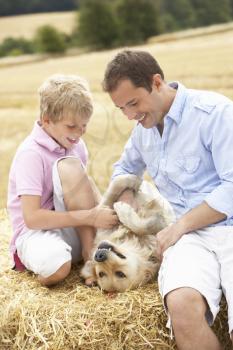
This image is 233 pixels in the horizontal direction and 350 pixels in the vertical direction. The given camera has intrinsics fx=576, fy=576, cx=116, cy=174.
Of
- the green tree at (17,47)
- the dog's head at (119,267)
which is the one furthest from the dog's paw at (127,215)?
the green tree at (17,47)

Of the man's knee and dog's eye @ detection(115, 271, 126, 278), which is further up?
the man's knee

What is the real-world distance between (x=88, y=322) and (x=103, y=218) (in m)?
0.67

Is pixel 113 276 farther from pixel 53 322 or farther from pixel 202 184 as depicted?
pixel 202 184

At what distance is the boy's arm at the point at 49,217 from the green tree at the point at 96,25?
108ft

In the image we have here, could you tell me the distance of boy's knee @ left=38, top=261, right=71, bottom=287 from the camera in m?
3.11

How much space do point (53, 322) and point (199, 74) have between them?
12.1m

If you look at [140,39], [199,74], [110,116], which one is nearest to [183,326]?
[110,116]

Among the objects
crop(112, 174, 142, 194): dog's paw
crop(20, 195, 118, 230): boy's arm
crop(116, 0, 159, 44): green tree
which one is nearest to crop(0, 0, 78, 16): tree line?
crop(116, 0, 159, 44): green tree

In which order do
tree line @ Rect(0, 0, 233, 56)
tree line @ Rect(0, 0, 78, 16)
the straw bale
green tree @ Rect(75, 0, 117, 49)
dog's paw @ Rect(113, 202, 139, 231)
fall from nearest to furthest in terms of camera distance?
1. the straw bale
2. dog's paw @ Rect(113, 202, 139, 231)
3. green tree @ Rect(75, 0, 117, 49)
4. tree line @ Rect(0, 0, 78, 16)
5. tree line @ Rect(0, 0, 233, 56)

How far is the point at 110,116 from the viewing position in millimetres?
8328

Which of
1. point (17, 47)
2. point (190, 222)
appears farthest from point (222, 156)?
point (17, 47)

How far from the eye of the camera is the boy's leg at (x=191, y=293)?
2.50m

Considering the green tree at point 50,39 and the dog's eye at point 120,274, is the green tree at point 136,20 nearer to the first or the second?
the green tree at point 50,39

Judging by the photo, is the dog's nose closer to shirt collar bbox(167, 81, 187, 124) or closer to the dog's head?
the dog's head
